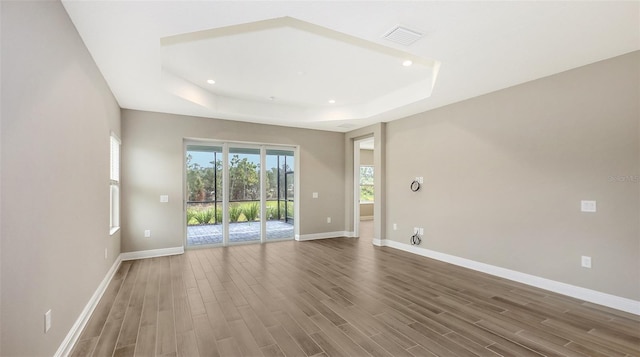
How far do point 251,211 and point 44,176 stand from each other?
4.61 m

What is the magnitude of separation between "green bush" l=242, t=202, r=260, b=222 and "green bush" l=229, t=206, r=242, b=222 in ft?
0.38

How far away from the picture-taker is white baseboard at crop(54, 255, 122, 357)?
2205 mm

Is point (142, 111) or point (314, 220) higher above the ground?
point (142, 111)

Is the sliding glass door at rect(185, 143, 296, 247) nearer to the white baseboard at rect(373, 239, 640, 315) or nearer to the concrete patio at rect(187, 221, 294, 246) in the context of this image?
the concrete patio at rect(187, 221, 294, 246)

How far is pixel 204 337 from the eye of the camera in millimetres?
2500

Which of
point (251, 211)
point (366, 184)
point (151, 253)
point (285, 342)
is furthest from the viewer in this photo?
point (366, 184)

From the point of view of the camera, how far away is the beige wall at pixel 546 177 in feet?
10.1

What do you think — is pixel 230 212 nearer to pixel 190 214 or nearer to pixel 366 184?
pixel 190 214

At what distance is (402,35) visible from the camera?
266cm

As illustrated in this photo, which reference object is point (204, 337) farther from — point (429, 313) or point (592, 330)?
point (592, 330)

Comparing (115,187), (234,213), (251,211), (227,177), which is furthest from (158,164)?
(251,211)

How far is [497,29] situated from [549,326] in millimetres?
2801

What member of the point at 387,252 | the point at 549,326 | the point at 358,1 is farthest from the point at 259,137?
the point at 549,326

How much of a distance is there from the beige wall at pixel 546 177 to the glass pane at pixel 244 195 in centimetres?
359
